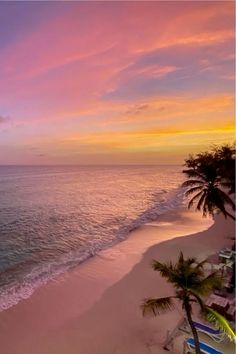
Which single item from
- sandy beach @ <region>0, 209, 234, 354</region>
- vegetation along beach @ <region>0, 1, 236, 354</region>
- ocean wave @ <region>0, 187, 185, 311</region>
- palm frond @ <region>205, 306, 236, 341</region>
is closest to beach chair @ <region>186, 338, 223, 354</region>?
vegetation along beach @ <region>0, 1, 236, 354</region>

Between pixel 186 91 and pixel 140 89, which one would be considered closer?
pixel 186 91

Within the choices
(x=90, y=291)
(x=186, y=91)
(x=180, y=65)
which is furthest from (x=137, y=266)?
(x=180, y=65)

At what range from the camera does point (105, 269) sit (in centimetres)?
1852

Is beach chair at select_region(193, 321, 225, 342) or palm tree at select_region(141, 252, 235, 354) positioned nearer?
palm tree at select_region(141, 252, 235, 354)

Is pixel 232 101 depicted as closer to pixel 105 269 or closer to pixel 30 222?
pixel 105 269

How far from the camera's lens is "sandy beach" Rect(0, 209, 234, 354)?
1116cm

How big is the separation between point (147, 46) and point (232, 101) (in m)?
5.51

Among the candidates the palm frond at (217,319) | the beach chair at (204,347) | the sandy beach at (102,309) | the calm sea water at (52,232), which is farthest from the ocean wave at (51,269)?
the palm frond at (217,319)

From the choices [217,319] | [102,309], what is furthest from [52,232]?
[217,319]

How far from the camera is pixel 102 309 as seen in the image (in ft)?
44.9

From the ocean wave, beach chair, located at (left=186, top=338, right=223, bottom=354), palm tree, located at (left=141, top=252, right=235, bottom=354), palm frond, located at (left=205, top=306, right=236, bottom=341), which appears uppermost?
palm tree, located at (left=141, top=252, right=235, bottom=354)

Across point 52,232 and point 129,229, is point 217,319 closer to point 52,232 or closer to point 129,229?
point 129,229

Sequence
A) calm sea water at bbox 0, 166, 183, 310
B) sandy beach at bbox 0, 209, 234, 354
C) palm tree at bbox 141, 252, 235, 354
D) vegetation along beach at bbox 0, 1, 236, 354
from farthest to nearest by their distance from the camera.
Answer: calm sea water at bbox 0, 166, 183, 310, sandy beach at bbox 0, 209, 234, 354, vegetation along beach at bbox 0, 1, 236, 354, palm tree at bbox 141, 252, 235, 354

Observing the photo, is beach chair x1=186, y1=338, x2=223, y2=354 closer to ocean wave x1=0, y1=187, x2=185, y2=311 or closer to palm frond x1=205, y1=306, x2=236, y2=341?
palm frond x1=205, y1=306, x2=236, y2=341
